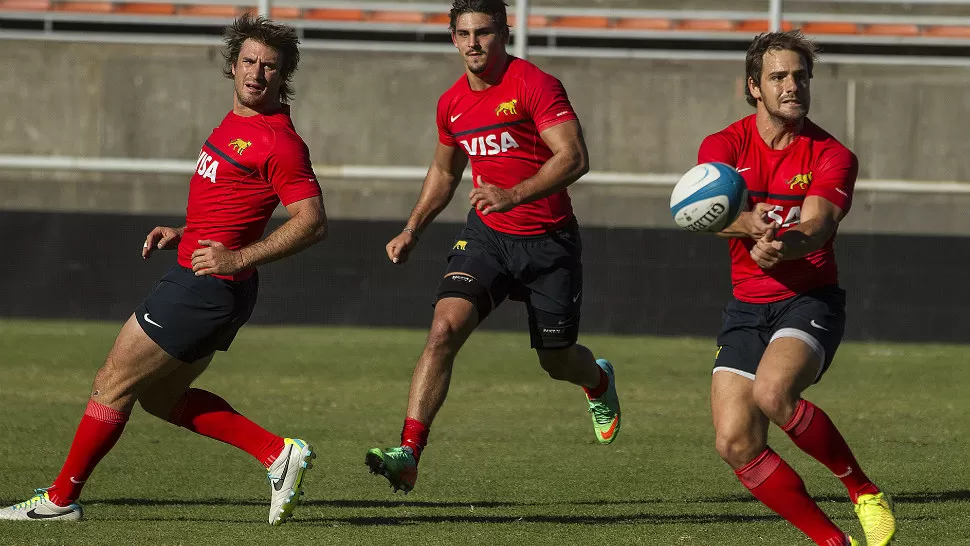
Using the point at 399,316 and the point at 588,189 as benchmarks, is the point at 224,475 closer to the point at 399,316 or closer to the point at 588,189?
the point at 399,316

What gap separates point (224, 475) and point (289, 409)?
2.31 metres

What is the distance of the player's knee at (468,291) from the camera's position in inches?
239

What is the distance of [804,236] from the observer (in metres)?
4.61

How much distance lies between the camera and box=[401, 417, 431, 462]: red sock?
218 inches

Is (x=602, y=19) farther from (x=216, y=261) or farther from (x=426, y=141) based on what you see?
(x=216, y=261)

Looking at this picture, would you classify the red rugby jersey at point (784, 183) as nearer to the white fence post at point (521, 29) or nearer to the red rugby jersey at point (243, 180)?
the red rugby jersey at point (243, 180)

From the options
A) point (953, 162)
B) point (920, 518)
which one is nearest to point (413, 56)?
point (953, 162)

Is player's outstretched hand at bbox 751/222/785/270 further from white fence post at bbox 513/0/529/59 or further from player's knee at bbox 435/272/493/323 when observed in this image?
white fence post at bbox 513/0/529/59

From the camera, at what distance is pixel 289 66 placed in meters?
5.59

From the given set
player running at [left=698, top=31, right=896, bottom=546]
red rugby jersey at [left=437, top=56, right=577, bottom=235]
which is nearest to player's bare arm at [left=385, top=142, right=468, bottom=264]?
red rugby jersey at [left=437, top=56, right=577, bottom=235]

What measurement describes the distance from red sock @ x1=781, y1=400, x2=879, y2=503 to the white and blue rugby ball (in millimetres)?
744

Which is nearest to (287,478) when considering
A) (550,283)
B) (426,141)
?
(550,283)

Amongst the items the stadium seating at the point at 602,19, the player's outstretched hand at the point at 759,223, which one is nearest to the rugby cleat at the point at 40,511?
the player's outstretched hand at the point at 759,223

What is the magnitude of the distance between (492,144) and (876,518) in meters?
2.51
